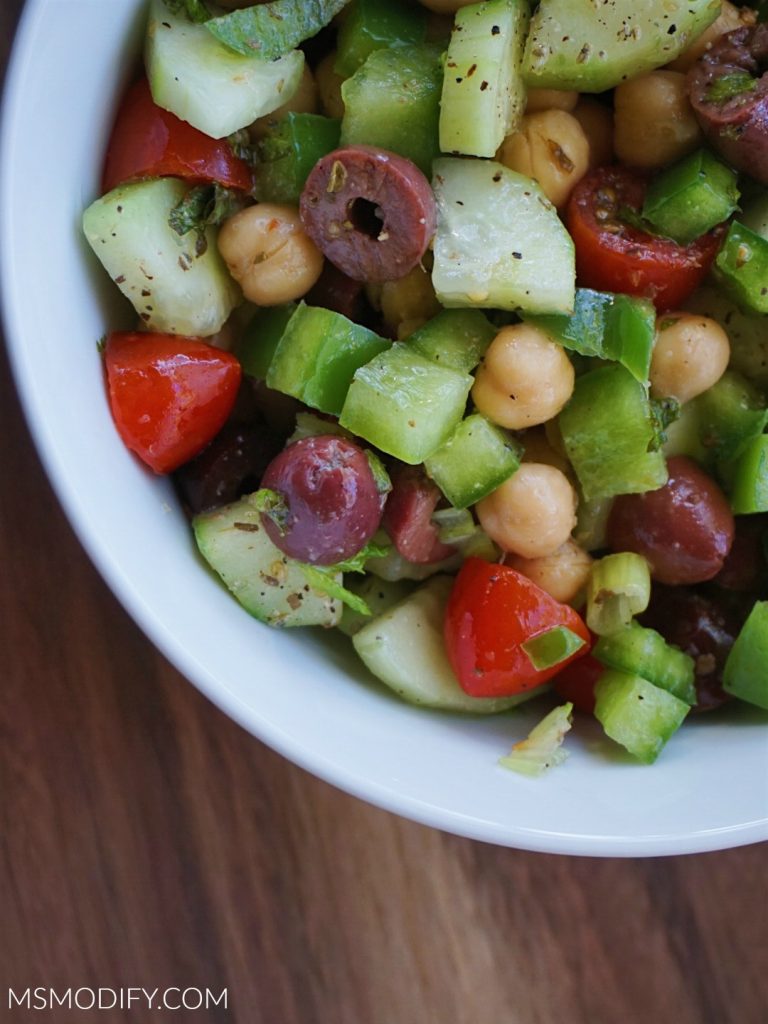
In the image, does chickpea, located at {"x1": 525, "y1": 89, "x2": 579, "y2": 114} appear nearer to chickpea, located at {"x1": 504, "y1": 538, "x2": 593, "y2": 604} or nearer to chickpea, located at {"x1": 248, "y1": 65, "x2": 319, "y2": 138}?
chickpea, located at {"x1": 248, "y1": 65, "x2": 319, "y2": 138}

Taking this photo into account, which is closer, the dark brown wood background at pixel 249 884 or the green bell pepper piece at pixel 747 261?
the green bell pepper piece at pixel 747 261

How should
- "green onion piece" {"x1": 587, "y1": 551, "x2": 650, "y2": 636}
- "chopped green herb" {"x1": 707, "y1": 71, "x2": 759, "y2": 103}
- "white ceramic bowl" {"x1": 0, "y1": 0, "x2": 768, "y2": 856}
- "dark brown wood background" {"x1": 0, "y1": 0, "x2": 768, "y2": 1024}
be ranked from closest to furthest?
"white ceramic bowl" {"x1": 0, "y1": 0, "x2": 768, "y2": 856}, "chopped green herb" {"x1": 707, "y1": 71, "x2": 759, "y2": 103}, "green onion piece" {"x1": 587, "y1": 551, "x2": 650, "y2": 636}, "dark brown wood background" {"x1": 0, "y1": 0, "x2": 768, "y2": 1024}

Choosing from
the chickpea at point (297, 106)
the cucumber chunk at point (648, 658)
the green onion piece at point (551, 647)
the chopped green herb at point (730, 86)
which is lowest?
the cucumber chunk at point (648, 658)

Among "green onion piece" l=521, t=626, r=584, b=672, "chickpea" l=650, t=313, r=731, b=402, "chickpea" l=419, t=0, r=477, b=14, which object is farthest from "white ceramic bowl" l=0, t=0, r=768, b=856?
"chickpea" l=650, t=313, r=731, b=402

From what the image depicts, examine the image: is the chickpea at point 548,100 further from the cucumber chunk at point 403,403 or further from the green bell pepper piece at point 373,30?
the cucumber chunk at point 403,403

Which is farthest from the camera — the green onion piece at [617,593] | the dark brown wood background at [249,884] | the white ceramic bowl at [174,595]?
the dark brown wood background at [249,884]

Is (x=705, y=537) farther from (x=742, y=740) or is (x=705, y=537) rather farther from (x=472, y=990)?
(x=472, y=990)

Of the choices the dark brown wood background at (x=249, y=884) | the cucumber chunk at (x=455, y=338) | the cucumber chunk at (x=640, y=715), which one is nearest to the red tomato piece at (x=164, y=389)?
the cucumber chunk at (x=455, y=338)

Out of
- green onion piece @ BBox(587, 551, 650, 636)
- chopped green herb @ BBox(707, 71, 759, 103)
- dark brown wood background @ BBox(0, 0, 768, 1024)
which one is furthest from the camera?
dark brown wood background @ BBox(0, 0, 768, 1024)
